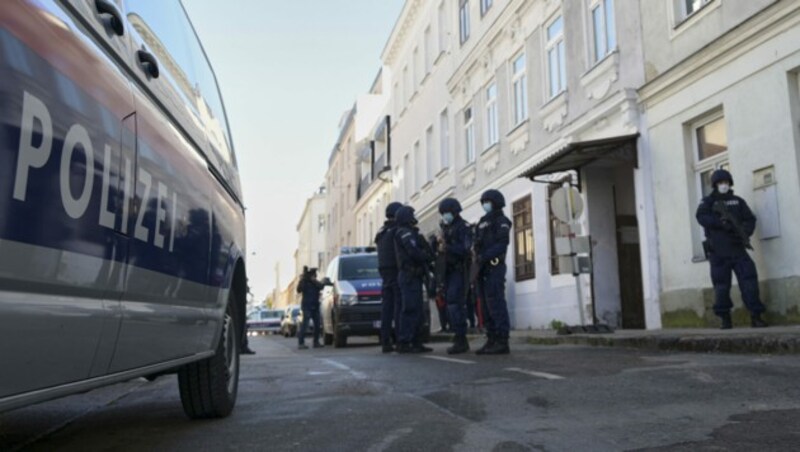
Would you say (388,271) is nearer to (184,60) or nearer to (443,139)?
(184,60)

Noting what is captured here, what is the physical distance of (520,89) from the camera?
17156mm

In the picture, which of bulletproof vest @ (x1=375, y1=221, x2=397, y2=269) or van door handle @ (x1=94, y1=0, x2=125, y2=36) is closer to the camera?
van door handle @ (x1=94, y1=0, x2=125, y2=36)

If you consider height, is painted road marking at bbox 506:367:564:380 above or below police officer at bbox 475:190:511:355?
below

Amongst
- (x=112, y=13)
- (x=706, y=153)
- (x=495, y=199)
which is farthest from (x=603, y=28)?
(x=112, y=13)

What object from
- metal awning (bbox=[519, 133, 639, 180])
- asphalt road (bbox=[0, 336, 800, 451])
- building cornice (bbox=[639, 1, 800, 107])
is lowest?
asphalt road (bbox=[0, 336, 800, 451])

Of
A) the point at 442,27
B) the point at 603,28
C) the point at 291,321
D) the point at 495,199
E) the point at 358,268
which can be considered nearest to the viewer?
the point at 495,199

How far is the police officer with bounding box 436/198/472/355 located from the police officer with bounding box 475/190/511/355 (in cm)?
56

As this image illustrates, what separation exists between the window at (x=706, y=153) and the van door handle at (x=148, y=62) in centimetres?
905

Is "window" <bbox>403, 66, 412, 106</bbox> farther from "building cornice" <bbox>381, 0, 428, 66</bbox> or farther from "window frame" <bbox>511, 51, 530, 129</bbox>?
"window frame" <bbox>511, 51, 530, 129</bbox>

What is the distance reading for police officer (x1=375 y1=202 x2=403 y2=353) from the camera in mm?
10633

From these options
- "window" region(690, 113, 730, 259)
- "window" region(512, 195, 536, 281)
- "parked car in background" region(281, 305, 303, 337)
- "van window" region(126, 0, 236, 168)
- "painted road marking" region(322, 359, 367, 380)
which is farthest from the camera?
"parked car in background" region(281, 305, 303, 337)

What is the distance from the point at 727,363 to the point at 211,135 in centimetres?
444

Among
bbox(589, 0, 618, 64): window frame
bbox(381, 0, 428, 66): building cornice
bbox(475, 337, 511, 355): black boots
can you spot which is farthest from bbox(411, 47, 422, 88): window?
bbox(475, 337, 511, 355): black boots

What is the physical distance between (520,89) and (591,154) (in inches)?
196
